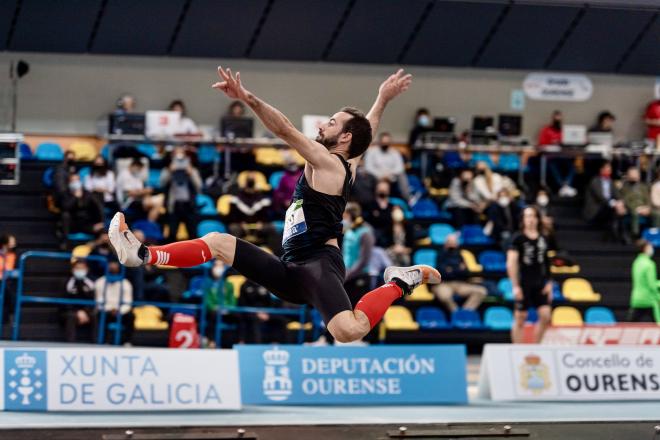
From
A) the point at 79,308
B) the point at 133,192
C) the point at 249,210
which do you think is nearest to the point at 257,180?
the point at 249,210

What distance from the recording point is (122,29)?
21484 mm

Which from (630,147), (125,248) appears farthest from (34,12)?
(125,248)

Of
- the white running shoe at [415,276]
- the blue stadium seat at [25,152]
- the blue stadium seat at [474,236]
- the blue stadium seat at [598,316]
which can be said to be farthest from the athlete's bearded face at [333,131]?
the blue stadium seat at [25,152]

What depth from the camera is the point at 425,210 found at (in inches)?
858

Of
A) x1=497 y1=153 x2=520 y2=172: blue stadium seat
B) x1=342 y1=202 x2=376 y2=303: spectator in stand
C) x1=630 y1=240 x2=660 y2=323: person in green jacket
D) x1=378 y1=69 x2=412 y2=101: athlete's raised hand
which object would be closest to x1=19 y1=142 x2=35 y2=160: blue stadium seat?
x1=342 y1=202 x2=376 y2=303: spectator in stand

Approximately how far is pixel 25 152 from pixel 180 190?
10.8ft

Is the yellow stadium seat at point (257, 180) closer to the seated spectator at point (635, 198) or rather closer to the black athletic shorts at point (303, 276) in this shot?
the seated spectator at point (635, 198)

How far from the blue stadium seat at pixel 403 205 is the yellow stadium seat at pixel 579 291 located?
10.2 ft

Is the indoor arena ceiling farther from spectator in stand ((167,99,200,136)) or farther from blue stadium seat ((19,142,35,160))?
blue stadium seat ((19,142,35,160))

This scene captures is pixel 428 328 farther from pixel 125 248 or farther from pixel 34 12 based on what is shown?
pixel 125 248

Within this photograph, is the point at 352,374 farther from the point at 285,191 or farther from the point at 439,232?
the point at 439,232

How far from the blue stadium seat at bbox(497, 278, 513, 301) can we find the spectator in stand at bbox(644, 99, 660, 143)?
5.99 meters

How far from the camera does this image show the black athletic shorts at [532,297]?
51.4 ft

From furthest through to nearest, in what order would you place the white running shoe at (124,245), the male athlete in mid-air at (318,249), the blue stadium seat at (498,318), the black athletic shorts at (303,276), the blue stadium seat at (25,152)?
1. the blue stadium seat at (25,152)
2. the blue stadium seat at (498,318)
3. the black athletic shorts at (303,276)
4. the male athlete in mid-air at (318,249)
5. the white running shoe at (124,245)
